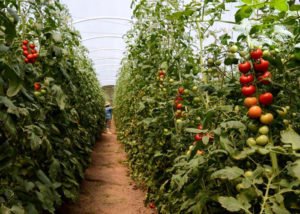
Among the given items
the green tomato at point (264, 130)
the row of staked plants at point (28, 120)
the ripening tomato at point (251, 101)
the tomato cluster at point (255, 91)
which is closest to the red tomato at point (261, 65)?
the tomato cluster at point (255, 91)

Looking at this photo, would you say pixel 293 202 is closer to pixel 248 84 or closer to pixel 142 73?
pixel 248 84

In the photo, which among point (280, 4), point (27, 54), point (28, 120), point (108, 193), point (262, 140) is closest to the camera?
point (280, 4)

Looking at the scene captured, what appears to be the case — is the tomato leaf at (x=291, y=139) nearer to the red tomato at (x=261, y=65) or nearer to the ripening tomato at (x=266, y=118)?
the ripening tomato at (x=266, y=118)

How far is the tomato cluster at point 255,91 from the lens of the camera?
4.30 ft

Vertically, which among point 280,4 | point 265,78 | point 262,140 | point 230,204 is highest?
point 280,4

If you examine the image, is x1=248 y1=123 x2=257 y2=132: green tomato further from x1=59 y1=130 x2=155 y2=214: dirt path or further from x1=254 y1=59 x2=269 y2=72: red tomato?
x1=59 y1=130 x2=155 y2=214: dirt path

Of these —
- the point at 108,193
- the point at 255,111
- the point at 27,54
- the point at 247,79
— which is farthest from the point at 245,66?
the point at 108,193

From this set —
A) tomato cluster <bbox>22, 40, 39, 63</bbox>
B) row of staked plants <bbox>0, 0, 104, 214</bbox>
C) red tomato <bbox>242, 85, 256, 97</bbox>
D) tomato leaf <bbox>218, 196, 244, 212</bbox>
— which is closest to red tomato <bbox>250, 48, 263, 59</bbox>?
red tomato <bbox>242, 85, 256, 97</bbox>

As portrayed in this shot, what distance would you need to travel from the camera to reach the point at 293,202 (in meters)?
1.30

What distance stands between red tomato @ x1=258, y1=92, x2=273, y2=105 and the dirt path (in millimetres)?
2627

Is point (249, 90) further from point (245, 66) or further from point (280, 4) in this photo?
point (280, 4)

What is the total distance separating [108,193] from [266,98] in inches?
134

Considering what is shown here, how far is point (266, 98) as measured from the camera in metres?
1.32

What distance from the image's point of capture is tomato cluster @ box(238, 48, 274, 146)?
4.30 feet
